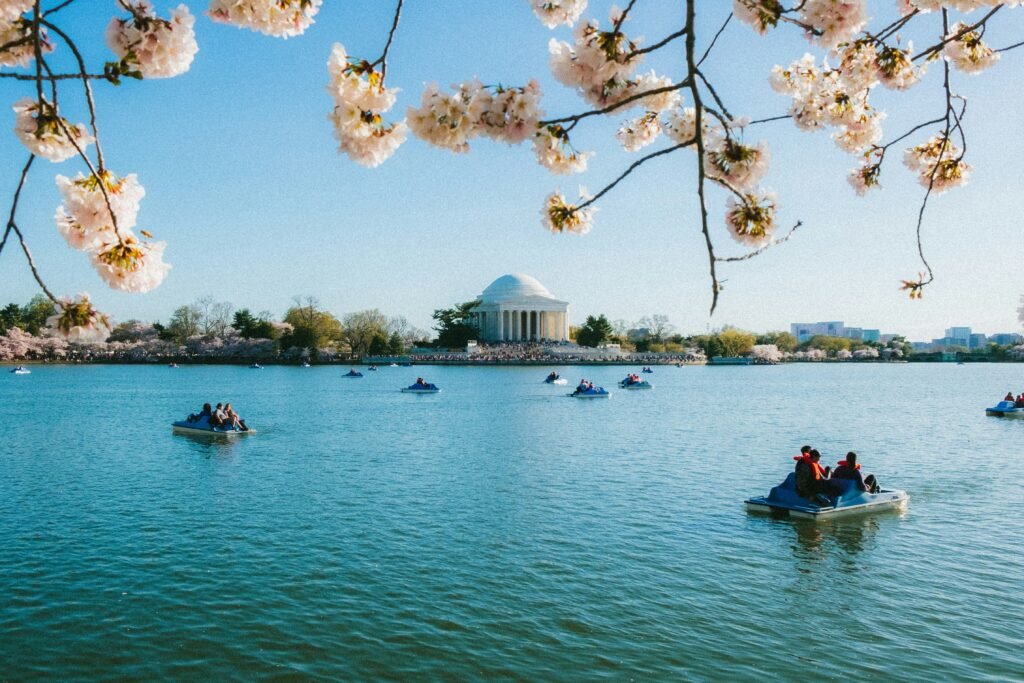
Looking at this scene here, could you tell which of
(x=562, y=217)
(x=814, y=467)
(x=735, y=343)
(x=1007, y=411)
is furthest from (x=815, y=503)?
(x=735, y=343)

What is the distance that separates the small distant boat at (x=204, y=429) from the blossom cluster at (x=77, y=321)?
32005 mm

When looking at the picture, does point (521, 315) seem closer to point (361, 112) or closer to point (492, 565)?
point (492, 565)

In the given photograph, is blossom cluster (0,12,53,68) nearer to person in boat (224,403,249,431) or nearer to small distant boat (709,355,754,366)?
person in boat (224,403,249,431)

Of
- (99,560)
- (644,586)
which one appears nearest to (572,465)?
(644,586)

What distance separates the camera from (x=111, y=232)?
4.05 m

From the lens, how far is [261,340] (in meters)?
139

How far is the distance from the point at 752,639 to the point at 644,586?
241 centimetres

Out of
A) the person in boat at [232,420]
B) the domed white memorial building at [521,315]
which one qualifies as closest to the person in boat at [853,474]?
the person in boat at [232,420]

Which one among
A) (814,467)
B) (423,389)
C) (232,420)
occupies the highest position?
(814,467)

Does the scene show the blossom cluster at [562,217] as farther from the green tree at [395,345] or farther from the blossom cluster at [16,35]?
the green tree at [395,345]

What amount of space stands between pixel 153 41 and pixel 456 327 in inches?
5496

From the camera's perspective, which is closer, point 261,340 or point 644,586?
point 644,586

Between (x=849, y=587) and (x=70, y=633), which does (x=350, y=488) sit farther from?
(x=849, y=587)

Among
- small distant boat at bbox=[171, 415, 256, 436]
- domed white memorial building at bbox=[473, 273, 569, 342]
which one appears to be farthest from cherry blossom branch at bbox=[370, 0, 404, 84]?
domed white memorial building at bbox=[473, 273, 569, 342]
